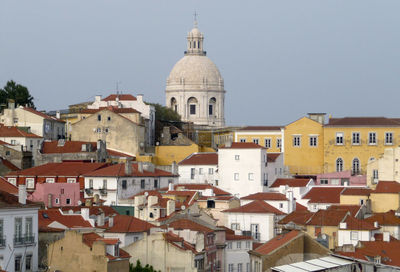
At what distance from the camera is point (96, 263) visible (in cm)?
5862

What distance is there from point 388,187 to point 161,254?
33.2m

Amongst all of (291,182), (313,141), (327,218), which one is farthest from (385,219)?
(313,141)

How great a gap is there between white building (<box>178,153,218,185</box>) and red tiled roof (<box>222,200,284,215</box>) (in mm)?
16763

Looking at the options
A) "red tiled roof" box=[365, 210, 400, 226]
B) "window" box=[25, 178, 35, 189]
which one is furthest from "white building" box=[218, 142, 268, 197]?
"red tiled roof" box=[365, 210, 400, 226]

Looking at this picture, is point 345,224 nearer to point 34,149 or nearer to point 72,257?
point 72,257

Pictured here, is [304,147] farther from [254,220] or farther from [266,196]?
[254,220]

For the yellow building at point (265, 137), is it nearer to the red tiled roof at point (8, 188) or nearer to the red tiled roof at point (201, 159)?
the red tiled roof at point (201, 159)

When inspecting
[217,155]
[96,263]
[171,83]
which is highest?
[171,83]

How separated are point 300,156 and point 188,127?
2312 centimetres

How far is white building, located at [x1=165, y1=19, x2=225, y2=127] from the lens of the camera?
15712cm

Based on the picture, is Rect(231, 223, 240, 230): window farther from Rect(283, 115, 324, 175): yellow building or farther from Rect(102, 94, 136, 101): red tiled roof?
Rect(102, 94, 136, 101): red tiled roof

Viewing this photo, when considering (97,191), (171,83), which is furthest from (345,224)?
(171,83)

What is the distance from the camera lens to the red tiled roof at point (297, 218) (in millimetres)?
85625

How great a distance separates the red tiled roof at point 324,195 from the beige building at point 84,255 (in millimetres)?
38433
